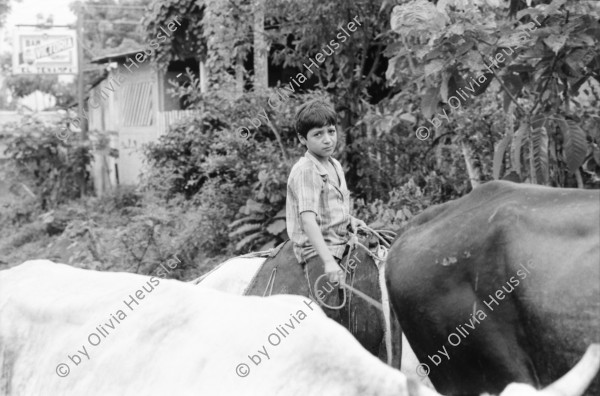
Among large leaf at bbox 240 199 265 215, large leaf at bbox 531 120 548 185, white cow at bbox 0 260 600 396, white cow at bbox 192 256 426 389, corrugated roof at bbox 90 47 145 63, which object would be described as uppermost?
corrugated roof at bbox 90 47 145 63

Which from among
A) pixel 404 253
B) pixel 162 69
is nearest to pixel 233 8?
pixel 162 69

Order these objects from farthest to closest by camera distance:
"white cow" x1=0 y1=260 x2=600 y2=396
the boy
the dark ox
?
1. the boy
2. the dark ox
3. "white cow" x1=0 y1=260 x2=600 y2=396

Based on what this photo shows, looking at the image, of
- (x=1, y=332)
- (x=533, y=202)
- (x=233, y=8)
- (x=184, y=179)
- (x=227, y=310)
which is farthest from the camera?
(x=184, y=179)

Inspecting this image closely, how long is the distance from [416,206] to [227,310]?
465 centimetres

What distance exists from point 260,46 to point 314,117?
524 centimetres

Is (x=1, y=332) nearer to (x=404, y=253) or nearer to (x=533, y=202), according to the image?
(x=404, y=253)

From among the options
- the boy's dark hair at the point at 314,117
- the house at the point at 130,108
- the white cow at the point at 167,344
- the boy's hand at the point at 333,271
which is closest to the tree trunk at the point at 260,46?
the house at the point at 130,108

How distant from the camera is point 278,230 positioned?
7.69 metres

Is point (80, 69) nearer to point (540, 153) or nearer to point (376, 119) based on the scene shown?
point (376, 119)

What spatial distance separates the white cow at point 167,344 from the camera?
231cm

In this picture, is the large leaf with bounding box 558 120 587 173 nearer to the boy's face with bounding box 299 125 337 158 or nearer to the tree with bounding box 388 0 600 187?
the tree with bounding box 388 0 600 187

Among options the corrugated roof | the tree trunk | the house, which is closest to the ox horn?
the tree trunk

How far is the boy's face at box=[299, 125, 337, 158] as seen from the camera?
401 cm

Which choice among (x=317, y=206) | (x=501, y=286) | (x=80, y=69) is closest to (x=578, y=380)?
(x=501, y=286)
